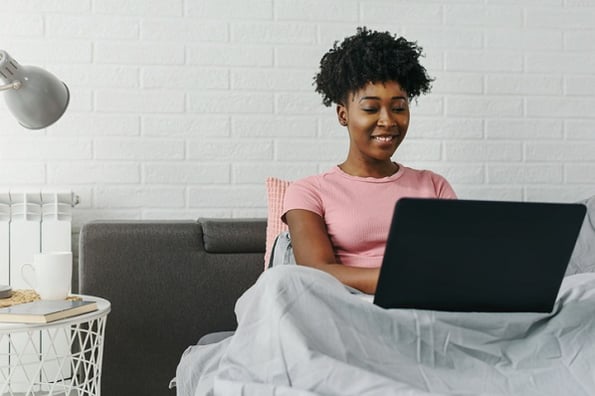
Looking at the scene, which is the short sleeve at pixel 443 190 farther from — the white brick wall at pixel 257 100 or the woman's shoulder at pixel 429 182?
the white brick wall at pixel 257 100

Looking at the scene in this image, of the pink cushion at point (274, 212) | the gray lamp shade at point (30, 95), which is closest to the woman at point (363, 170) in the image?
the pink cushion at point (274, 212)

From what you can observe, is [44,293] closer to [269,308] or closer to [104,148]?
[104,148]

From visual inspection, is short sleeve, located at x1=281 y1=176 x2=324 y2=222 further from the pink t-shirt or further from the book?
the book

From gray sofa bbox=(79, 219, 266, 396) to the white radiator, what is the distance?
13cm

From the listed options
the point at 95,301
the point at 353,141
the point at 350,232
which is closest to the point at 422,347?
the point at 350,232

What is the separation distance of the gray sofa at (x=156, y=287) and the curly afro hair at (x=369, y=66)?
545 mm

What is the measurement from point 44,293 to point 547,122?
1.77 metres

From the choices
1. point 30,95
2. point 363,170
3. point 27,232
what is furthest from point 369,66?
point 27,232

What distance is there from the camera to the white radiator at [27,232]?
215 centimetres

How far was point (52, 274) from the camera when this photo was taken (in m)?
1.77

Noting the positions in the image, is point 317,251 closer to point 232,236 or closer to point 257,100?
point 232,236

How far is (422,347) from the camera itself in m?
1.16

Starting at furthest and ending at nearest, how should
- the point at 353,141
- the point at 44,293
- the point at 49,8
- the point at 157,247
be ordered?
the point at 49,8, the point at 157,247, the point at 353,141, the point at 44,293

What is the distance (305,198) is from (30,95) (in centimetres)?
69
